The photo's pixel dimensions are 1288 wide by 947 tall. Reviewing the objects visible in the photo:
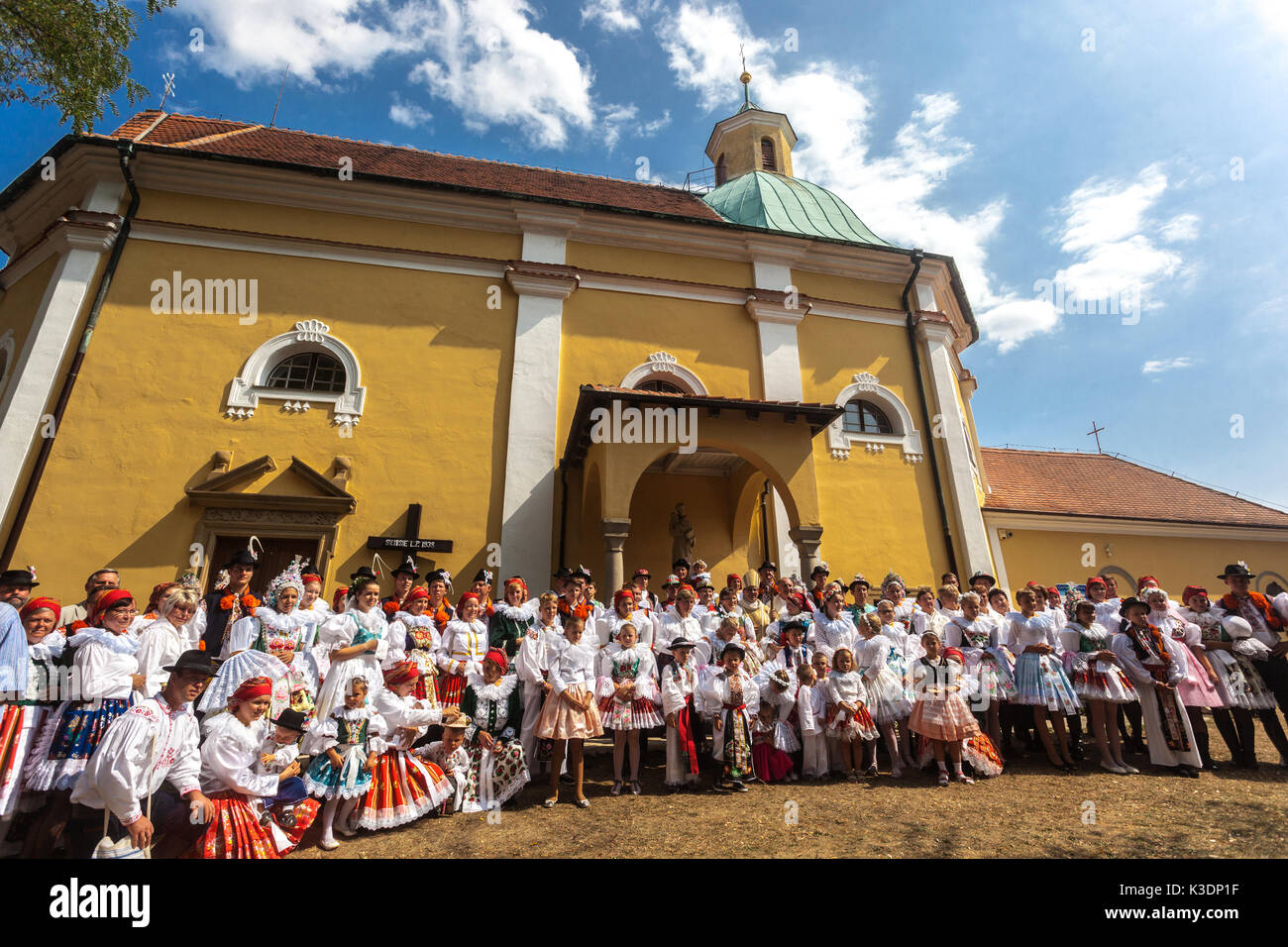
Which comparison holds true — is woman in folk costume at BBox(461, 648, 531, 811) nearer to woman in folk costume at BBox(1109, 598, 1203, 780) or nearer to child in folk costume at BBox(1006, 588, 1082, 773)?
child in folk costume at BBox(1006, 588, 1082, 773)

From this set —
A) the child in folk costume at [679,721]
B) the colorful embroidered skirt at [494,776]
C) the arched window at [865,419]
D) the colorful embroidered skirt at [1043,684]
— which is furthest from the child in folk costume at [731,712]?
the arched window at [865,419]

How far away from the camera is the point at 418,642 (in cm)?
562

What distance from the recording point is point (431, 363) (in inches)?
454

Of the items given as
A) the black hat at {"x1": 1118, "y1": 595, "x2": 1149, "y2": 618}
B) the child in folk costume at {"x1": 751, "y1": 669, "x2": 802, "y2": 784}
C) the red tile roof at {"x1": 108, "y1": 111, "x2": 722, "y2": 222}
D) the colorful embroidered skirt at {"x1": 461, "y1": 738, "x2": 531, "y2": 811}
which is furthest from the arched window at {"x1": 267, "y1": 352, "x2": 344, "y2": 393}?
the black hat at {"x1": 1118, "y1": 595, "x2": 1149, "y2": 618}

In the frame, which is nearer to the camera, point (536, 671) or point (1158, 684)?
point (536, 671)

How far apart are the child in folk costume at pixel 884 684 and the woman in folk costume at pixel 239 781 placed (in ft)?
17.6

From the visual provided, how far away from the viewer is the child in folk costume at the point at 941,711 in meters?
5.65

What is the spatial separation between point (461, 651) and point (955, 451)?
11.9m

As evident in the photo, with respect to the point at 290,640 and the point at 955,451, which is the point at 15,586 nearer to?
the point at 290,640

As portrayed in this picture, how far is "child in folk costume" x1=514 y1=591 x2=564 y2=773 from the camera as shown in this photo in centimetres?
562

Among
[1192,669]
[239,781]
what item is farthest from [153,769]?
[1192,669]

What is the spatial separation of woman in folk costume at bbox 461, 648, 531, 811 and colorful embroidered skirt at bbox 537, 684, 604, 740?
1.24 feet
